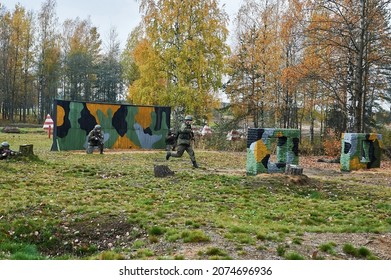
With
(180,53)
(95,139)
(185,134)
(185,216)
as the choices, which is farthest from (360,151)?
(180,53)

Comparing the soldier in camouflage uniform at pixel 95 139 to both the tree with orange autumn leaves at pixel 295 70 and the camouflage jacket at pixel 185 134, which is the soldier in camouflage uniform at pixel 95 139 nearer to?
the camouflage jacket at pixel 185 134

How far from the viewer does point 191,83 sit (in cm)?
2609

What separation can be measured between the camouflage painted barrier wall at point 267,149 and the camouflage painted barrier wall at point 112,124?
985cm

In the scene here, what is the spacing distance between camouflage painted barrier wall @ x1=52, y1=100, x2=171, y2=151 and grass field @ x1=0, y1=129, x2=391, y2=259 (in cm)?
706

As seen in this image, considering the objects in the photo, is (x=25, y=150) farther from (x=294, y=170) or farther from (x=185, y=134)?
(x=294, y=170)

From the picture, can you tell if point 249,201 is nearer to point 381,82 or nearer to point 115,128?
point 115,128

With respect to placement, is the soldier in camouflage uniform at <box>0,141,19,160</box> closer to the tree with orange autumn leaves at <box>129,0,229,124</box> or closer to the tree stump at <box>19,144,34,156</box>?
the tree stump at <box>19,144,34,156</box>

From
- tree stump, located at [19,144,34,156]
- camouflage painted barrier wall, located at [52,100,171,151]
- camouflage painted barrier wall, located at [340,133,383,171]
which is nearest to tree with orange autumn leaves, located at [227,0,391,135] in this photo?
camouflage painted barrier wall, located at [340,133,383,171]

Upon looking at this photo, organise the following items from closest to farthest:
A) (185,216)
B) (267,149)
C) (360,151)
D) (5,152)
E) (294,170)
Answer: (185,216)
(294,170)
(267,149)
(5,152)
(360,151)

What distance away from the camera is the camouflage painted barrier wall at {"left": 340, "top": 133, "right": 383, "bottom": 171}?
15516 millimetres

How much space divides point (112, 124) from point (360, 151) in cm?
1115

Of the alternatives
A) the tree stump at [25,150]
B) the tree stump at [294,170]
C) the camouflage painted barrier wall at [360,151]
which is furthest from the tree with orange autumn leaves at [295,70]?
the tree stump at [25,150]

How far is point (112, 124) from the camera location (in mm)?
21203
